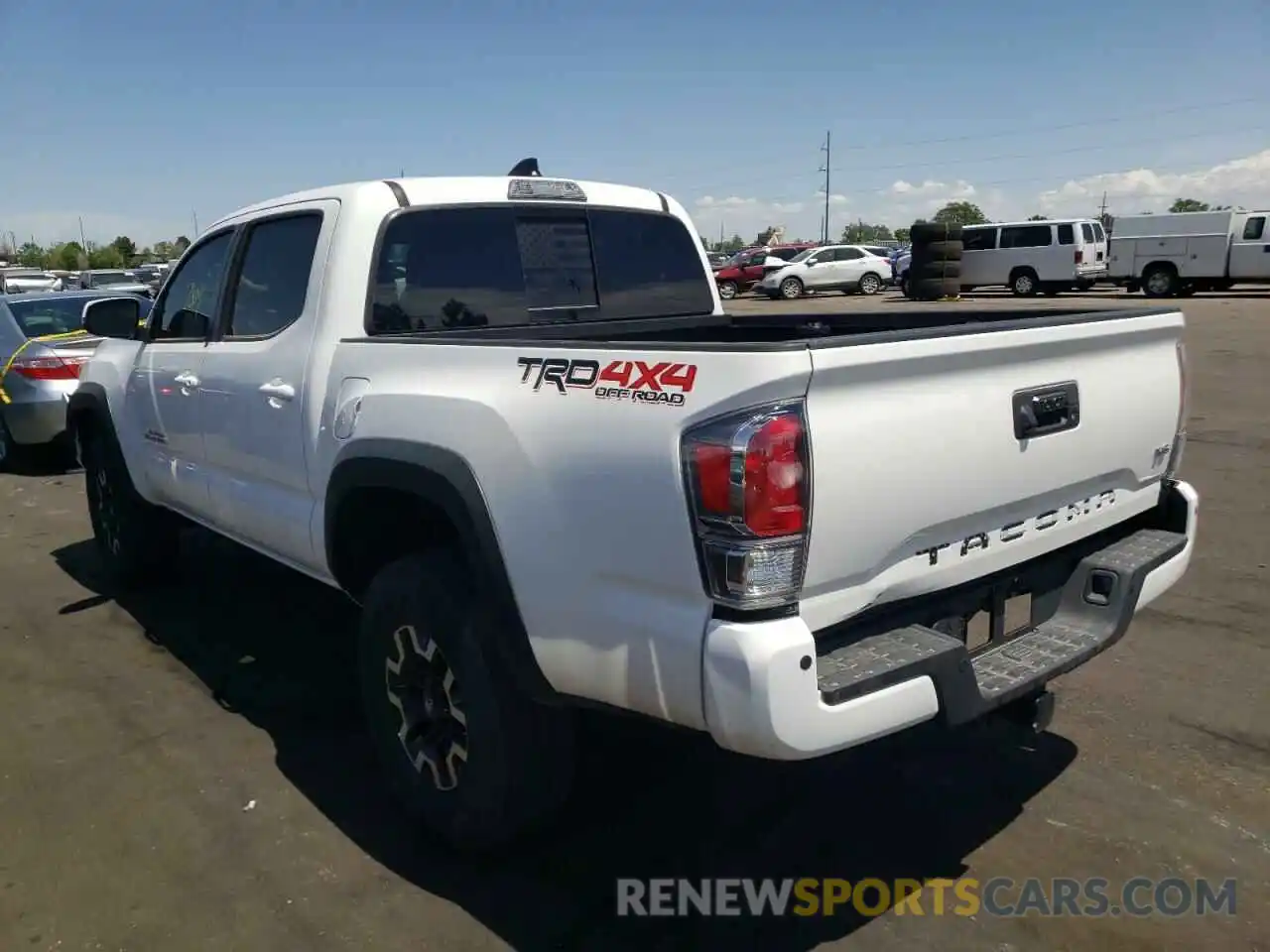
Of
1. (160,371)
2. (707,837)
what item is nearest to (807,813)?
(707,837)

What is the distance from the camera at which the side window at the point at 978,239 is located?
93.2 ft

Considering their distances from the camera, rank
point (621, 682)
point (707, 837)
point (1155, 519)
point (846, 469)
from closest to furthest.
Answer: point (846, 469), point (621, 682), point (707, 837), point (1155, 519)

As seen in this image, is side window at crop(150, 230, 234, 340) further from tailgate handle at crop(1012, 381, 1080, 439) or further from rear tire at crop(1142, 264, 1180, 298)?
rear tire at crop(1142, 264, 1180, 298)

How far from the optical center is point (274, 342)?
384 cm

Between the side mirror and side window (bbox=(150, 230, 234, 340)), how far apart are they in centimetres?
16

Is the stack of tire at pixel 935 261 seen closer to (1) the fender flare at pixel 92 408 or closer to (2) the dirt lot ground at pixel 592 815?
(2) the dirt lot ground at pixel 592 815

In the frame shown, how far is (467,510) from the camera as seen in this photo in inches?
108

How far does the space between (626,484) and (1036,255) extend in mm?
28113

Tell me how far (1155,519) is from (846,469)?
→ 5.70 ft

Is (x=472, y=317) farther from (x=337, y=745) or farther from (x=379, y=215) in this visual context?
(x=337, y=745)

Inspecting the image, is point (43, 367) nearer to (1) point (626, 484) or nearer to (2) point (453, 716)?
(2) point (453, 716)

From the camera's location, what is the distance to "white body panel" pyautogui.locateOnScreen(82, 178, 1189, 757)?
7.27ft

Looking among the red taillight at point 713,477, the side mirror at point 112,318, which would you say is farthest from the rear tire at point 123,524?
the red taillight at point 713,477

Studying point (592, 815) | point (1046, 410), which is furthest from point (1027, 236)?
point (592, 815)
